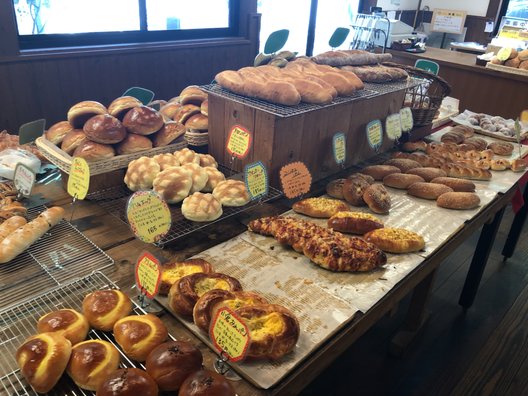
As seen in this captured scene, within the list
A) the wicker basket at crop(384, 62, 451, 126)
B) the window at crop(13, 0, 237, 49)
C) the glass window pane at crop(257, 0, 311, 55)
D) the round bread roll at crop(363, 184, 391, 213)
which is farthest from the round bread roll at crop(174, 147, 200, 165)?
the glass window pane at crop(257, 0, 311, 55)

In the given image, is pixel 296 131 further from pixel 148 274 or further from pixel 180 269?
pixel 148 274

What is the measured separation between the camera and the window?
352 centimetres

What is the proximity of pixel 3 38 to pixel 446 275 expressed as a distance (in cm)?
378

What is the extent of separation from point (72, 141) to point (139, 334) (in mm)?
1056

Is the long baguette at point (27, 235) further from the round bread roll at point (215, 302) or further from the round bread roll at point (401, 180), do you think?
the round bread roll at point (401, 180)

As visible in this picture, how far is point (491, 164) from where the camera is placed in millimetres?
2455

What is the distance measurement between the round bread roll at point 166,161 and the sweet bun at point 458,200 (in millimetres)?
1213

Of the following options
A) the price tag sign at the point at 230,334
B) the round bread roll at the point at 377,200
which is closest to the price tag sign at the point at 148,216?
the price tag sign at the point at 230,334

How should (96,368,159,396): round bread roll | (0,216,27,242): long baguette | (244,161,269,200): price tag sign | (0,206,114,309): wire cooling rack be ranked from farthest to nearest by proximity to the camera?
(244,161,269,200): price tag sign < (0,216,27,242): long baguette < (0,206,114,309): wire cooling rack < (96,368,159,396): round bread roll

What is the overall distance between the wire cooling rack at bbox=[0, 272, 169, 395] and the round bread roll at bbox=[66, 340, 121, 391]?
Answer: 1.2 inches

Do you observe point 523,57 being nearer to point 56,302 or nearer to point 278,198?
point 278,198

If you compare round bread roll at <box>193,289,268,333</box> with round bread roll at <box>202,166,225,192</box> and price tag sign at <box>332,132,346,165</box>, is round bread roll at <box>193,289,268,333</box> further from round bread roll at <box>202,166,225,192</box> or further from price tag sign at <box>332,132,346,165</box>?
price tag sign at <box>332,132,346,165</box>

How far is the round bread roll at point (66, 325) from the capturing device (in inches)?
40.4

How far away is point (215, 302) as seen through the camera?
1.13 m
